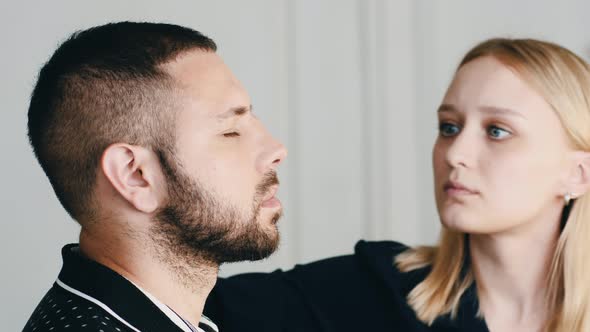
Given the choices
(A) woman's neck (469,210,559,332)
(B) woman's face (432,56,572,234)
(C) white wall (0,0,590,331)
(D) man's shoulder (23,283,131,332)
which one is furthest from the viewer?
(C) white wall (0,0,590,331)

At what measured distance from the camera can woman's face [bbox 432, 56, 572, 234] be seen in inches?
69.4

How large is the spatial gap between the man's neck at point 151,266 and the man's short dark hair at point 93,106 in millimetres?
56

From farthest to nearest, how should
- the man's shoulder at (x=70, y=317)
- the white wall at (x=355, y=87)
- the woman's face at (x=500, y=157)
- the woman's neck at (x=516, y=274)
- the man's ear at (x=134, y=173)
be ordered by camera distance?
the white wall at (x=355, y=87) < the woman's neck at (x=516, y=274) < the woman's face at (x=500, y=157) < the man's ear at (x=134, y=173) < the man's shoulder at (x=70, y=317)

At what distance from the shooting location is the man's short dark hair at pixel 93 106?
1255 mm

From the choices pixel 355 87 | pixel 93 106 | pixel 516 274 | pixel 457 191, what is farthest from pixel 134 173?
pixel 355 87

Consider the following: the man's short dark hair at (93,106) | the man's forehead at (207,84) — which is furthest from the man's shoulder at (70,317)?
the man's forehead at (207,84)

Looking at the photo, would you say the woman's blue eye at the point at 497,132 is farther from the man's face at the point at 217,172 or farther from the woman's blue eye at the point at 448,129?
the man's face at the point at 217,172

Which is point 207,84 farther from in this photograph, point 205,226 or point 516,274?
point 516,274

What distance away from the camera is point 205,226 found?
1.29m

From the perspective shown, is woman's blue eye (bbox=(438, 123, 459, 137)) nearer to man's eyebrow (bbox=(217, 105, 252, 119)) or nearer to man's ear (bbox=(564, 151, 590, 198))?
man's ear (bbox=(564, 151, 590, 198))

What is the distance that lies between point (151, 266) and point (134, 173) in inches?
5.6

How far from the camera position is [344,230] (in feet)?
9.64

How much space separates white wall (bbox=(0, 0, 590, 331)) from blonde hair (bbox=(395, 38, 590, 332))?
88 centimetres

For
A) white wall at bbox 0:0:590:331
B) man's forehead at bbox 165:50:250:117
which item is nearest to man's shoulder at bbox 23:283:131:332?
man's forehead at bbox 165:50:250:117
